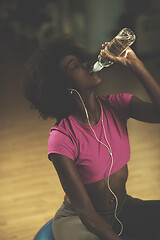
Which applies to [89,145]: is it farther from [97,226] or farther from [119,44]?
[119,44]

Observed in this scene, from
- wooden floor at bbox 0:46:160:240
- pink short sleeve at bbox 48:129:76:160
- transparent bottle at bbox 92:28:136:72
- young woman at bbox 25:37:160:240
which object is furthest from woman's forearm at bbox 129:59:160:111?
wooden floor at bbox 0:46:160:240

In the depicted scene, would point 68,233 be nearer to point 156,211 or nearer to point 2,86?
point 156,211

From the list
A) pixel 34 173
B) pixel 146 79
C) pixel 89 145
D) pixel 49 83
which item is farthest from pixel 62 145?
pixel 34 173

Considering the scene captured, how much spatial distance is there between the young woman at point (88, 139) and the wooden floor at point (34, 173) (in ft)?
3.19

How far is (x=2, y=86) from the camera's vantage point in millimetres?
6301

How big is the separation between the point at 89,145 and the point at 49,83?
0.29 metres

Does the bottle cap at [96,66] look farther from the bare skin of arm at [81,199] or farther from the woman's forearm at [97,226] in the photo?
the woman's forearm at [97,226]

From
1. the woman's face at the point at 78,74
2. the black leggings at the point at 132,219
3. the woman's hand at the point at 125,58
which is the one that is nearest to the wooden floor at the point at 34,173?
the black leggings at the point at 132,219

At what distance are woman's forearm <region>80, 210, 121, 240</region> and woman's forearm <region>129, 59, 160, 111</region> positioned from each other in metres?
0.49

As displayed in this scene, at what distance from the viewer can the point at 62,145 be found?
5.05 feet

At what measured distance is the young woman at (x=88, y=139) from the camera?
1.53 meters

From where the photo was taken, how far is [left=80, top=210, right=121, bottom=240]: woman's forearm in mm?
1497

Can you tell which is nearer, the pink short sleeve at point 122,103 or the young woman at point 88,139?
the young woman at point 88,139

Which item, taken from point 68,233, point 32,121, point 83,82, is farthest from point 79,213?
point 32,121
